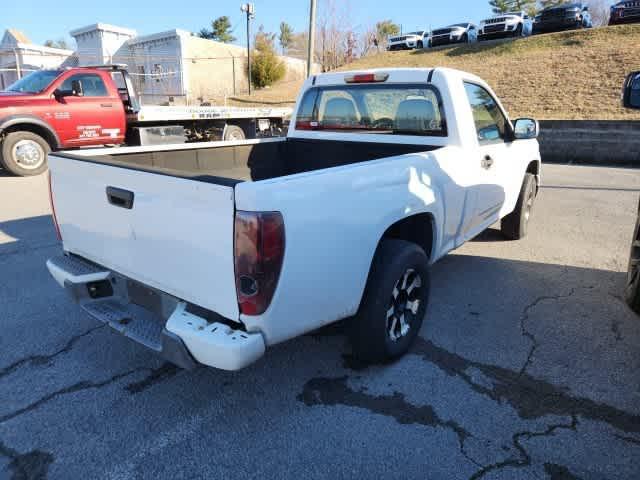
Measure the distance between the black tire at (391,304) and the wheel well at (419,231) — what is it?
0.33 meters

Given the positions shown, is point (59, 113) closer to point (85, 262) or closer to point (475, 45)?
point (85, 262)

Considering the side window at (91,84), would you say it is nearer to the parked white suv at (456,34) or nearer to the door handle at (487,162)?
the door handle at (487,162)

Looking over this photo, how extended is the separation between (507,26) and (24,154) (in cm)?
2540

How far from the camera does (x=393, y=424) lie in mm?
2498

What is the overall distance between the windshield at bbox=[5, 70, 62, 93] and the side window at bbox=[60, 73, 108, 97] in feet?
1.04

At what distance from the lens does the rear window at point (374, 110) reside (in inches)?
153

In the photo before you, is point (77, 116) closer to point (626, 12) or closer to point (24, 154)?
point (24, 154)

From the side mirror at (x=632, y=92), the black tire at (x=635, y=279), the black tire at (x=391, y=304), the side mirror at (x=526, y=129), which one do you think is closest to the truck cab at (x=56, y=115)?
the side mirror at (x=526, y=129)

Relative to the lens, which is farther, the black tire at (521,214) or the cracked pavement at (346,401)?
the black tire at (521,214)

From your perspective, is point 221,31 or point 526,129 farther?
point 221,31

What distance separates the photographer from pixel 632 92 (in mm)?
3027

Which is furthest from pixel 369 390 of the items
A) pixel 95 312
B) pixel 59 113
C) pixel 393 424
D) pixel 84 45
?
pixel 84 45

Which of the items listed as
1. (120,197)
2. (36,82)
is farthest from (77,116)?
(120,197)

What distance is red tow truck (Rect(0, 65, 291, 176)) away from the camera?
29.6 ft
